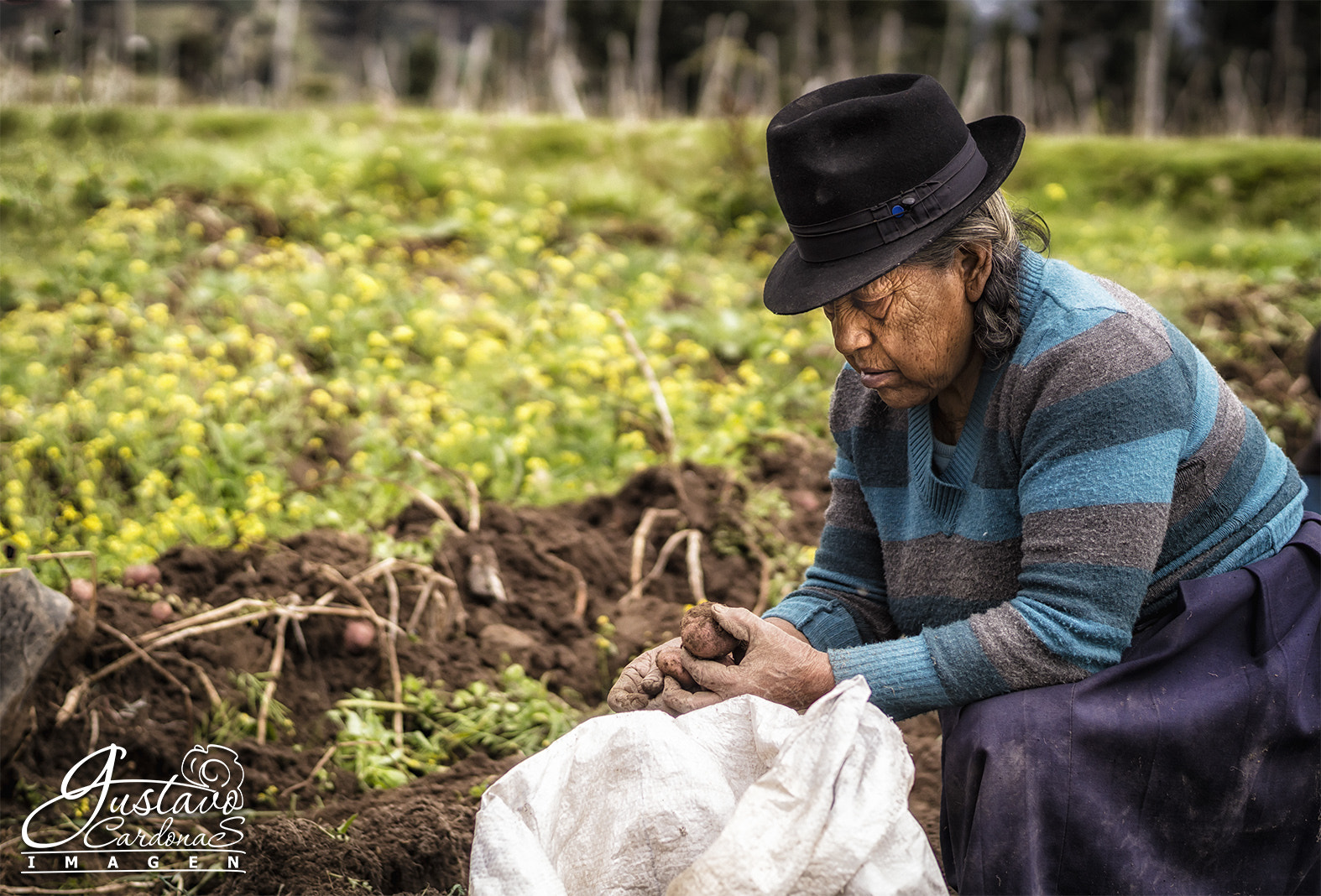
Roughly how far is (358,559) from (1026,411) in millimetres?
2189

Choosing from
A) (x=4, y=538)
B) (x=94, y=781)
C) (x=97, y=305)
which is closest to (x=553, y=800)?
(x=94, y=781)

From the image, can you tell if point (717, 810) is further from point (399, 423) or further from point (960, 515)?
point (399, 423)

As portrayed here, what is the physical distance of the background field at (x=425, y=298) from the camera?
13.5ft

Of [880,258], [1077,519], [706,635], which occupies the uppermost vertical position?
[880,258]

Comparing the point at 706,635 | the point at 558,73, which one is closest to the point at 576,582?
the point at 706,635

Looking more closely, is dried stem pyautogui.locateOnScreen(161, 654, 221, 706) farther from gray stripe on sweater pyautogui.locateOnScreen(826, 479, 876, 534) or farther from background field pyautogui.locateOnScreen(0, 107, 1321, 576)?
gray stripe on sweater pyautogui.locateOnScreen(826, 479, 876, 534)

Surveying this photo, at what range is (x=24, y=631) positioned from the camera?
8.39 ft

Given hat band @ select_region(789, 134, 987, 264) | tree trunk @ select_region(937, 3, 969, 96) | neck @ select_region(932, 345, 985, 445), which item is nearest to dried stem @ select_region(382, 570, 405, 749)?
neck @ select_region(932, 345, 985, 445)

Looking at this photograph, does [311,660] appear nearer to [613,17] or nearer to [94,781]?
[94,781]

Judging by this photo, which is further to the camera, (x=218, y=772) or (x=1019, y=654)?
(x=218, y=772)

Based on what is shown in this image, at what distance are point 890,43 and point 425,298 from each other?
10883 millimetres

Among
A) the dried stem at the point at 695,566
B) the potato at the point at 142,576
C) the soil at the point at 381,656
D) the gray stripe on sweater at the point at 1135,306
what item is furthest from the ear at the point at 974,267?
the potato at the point at 142,576

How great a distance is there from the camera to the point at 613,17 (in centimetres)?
2012

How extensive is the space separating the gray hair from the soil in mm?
1286
